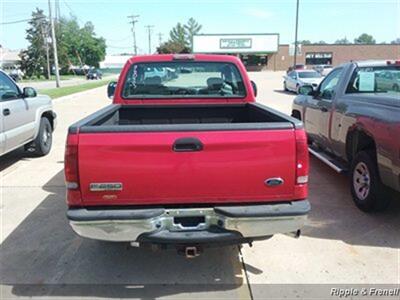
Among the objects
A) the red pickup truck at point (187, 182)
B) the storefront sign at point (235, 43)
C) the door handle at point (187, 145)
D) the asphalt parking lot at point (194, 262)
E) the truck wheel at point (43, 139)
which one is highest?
the storefront sign at point (235, 43)

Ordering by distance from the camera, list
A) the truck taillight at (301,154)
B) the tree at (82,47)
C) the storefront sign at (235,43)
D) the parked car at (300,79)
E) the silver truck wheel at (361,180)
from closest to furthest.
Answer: the truck taillight at (301,154) → the silver truck wheel at (361,180) → the parked car at (300,79) → the storefront sign at (235,43) → the tree at (82,47)

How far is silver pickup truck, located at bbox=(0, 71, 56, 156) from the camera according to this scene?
6.59m

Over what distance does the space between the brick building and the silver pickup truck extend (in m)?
65.3

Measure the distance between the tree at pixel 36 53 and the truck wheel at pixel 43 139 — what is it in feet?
227

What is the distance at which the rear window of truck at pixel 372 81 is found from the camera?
5.88m

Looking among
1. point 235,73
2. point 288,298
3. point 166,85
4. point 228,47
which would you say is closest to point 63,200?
point 166,85

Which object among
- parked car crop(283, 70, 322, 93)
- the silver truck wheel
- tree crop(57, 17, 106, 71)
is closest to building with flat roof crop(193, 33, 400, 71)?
tree crop(57, 17, 106, 71)

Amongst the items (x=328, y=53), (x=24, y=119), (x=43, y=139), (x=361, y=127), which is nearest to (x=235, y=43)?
(x=328, y=53)

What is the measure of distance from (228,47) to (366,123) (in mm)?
67546

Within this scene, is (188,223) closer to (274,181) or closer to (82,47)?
(274,181)

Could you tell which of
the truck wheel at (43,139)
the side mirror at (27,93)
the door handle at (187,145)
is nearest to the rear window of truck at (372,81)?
the door handle at (187,145)

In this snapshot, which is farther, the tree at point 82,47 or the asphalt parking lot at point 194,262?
the tree at point 82,47

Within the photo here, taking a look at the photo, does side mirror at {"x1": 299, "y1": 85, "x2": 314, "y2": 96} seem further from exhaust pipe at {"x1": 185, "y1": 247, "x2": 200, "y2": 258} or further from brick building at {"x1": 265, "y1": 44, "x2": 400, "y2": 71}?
brick building at {"x1": 265, "y1": 44, "x2": 400, "y2": 71}

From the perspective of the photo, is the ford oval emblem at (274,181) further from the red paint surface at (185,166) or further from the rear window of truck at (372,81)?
the rear window of truck at (372,81)
